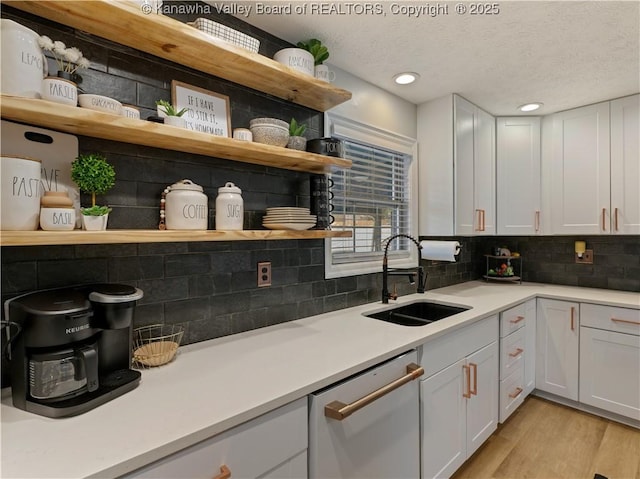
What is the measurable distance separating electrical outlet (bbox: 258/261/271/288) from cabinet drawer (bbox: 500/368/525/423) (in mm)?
1711

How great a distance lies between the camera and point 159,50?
1.28m

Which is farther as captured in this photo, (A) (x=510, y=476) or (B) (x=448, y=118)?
(B) (x=448, y=118)

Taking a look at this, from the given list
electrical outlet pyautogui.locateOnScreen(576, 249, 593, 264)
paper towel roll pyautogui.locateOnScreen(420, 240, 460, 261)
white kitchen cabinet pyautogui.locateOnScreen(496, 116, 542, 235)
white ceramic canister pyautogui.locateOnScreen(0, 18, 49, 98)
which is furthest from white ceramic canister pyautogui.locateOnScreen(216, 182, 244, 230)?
electrical outlet pyautogui.locateOnScreen(576, 249, 593, 264)

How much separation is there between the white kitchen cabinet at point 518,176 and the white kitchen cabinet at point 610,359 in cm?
84

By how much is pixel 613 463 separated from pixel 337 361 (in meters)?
2.03

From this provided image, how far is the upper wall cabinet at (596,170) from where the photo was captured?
2.50 meters

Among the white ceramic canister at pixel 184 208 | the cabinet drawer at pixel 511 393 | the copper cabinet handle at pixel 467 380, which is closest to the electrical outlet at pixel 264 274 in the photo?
the white ceramic canister at pixel 184 208

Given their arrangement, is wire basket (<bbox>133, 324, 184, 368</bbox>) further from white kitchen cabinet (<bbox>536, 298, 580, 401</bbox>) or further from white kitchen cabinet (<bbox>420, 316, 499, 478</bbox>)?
white kitchen cabinet (<bbox>536, 298, 580, 401</bbox>)

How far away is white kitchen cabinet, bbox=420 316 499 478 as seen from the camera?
159cm

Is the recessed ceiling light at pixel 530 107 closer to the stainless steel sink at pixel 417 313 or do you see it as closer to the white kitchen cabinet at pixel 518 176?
the white kitchen cabinet at pixel 518 176

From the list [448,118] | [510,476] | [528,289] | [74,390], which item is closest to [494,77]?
[448,118]

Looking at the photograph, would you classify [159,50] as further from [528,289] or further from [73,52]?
[528,289]

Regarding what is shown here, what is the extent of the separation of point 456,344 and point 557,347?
4.62 ft

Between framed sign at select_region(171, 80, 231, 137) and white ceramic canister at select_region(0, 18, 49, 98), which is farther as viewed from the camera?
framed sign at select_region(171, 80, 231, 137)
